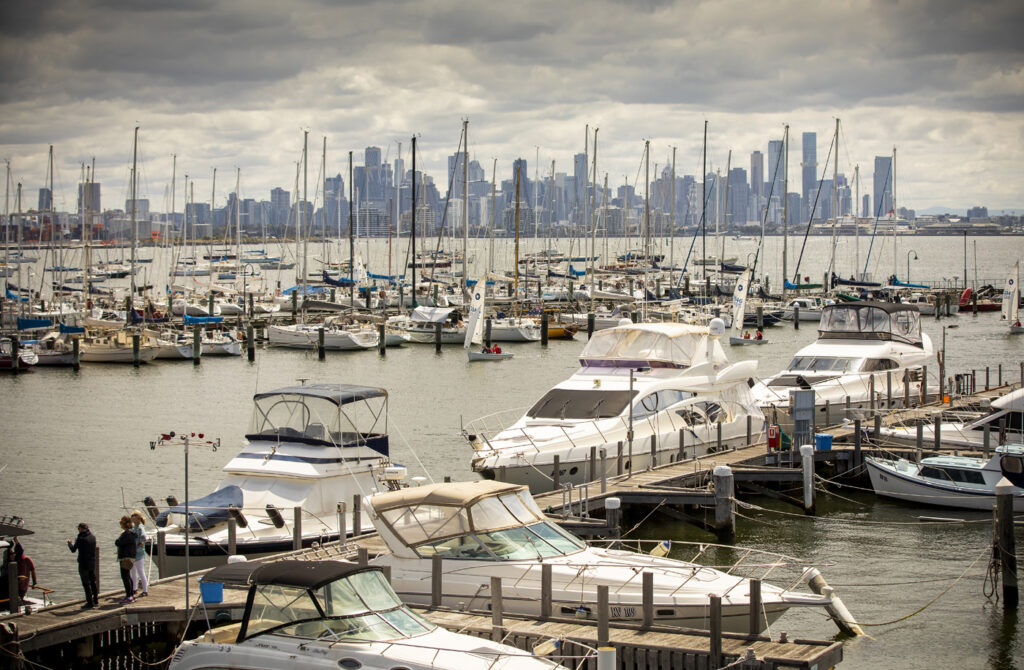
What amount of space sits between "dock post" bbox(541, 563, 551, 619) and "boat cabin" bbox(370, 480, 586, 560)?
0.96m

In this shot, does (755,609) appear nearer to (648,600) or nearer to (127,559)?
(648,600)

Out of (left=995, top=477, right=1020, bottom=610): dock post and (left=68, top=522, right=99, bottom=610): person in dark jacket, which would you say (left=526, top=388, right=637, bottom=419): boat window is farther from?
(left=68, top=522, right=99, bottom=610): person in dark jacket

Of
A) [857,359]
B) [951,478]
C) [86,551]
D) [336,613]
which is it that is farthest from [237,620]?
[857,359]

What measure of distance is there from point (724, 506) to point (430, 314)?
51241 mm

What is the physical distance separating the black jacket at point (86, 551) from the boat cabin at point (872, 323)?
31.0 metres

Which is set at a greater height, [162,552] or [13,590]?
[162,552]

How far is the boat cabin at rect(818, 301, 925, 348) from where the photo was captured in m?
43.5

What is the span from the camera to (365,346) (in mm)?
70250

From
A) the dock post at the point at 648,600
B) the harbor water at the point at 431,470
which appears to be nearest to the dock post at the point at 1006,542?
the harbor water at the point at 431,470

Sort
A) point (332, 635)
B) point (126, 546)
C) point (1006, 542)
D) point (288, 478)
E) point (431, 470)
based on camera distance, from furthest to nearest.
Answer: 1. point (431, 470)
2. point (288, 478)
3. point (1006, 542)
4. point (126, 546)
5. point (332, 635)

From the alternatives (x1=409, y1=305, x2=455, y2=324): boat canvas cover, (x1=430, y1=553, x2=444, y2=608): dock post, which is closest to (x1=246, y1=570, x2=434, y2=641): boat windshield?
(x1=430, y1=553, x2=444, y2=608): dock post

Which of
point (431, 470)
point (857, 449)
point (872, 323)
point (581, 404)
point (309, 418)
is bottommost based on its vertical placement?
point (431, 470)

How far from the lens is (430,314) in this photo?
7594cm

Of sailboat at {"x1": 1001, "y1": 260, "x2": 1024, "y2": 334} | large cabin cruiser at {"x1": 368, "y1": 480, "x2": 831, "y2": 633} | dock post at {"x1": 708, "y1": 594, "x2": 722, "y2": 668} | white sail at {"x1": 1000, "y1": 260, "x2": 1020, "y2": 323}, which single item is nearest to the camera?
dock post at {"x1": 708, "y1": 594, "x2": 722, "y2": 668}
